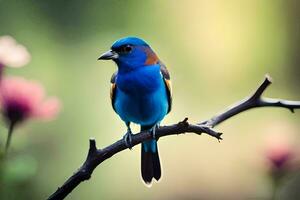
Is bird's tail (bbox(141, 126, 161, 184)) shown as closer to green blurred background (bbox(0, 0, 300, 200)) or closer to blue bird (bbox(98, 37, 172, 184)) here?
blue bird (bbox(98, 37, 172, 184))

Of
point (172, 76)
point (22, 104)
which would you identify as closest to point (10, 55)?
point (22, 104)

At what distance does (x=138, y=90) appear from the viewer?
0.80 metres

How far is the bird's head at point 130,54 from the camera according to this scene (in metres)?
0.69

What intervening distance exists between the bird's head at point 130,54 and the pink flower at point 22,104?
0.24 ft

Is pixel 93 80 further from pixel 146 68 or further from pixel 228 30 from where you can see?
pixel 146 68

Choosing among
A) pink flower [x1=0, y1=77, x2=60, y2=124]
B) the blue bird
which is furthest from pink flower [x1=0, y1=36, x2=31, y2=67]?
the blue bird

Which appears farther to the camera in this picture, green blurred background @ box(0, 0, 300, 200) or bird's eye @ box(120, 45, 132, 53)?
green blurred background @ box(0, 0, 300, 200)

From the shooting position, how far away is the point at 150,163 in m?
0.83

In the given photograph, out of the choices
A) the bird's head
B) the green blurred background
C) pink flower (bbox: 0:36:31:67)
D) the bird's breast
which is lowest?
the green blurred background

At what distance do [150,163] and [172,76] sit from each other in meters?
0.91

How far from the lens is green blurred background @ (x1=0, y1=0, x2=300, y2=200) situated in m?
1.65

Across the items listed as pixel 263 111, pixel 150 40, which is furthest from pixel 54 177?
pixel 263 111

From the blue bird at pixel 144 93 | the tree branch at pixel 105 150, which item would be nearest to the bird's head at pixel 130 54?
the blue bird at pixel 144 93

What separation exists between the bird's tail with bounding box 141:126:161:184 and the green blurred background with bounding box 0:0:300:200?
61 centimetres
